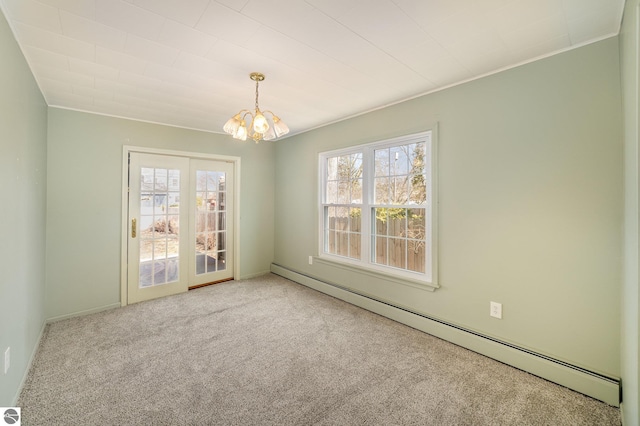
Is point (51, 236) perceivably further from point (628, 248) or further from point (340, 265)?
point (628, 248)

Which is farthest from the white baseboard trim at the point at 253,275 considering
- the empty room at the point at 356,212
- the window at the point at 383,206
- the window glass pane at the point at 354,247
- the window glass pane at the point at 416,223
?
the window glass pane at the point at 416,223

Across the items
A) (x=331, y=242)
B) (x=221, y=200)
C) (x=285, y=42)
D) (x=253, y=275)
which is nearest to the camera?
(x=285, y=42)

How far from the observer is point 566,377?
200cm

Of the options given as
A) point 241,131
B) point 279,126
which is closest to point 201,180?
point 241,131

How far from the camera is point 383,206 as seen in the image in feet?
10.8

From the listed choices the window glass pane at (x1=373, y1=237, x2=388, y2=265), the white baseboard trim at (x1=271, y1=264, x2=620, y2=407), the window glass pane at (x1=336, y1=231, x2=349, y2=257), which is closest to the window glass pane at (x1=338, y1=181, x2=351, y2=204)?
the window glass pane at (x1=336, y1=231, x2=349, y2=257)

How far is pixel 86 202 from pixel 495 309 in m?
4.50

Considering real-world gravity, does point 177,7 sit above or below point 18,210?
above

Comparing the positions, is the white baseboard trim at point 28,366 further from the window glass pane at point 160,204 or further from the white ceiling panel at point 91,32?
the white ceiling panel at point 91,32

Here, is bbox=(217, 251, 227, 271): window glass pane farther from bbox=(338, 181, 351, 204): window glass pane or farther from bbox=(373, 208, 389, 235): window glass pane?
bbox=(373, 208, 389, 235): window glass pane

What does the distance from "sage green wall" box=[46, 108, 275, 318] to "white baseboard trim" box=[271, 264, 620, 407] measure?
3.20 m

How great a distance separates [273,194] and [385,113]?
8.30 feet

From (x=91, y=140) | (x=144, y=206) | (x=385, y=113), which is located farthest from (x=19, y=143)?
(x=385, y=113)

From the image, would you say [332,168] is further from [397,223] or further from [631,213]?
[631,213]
